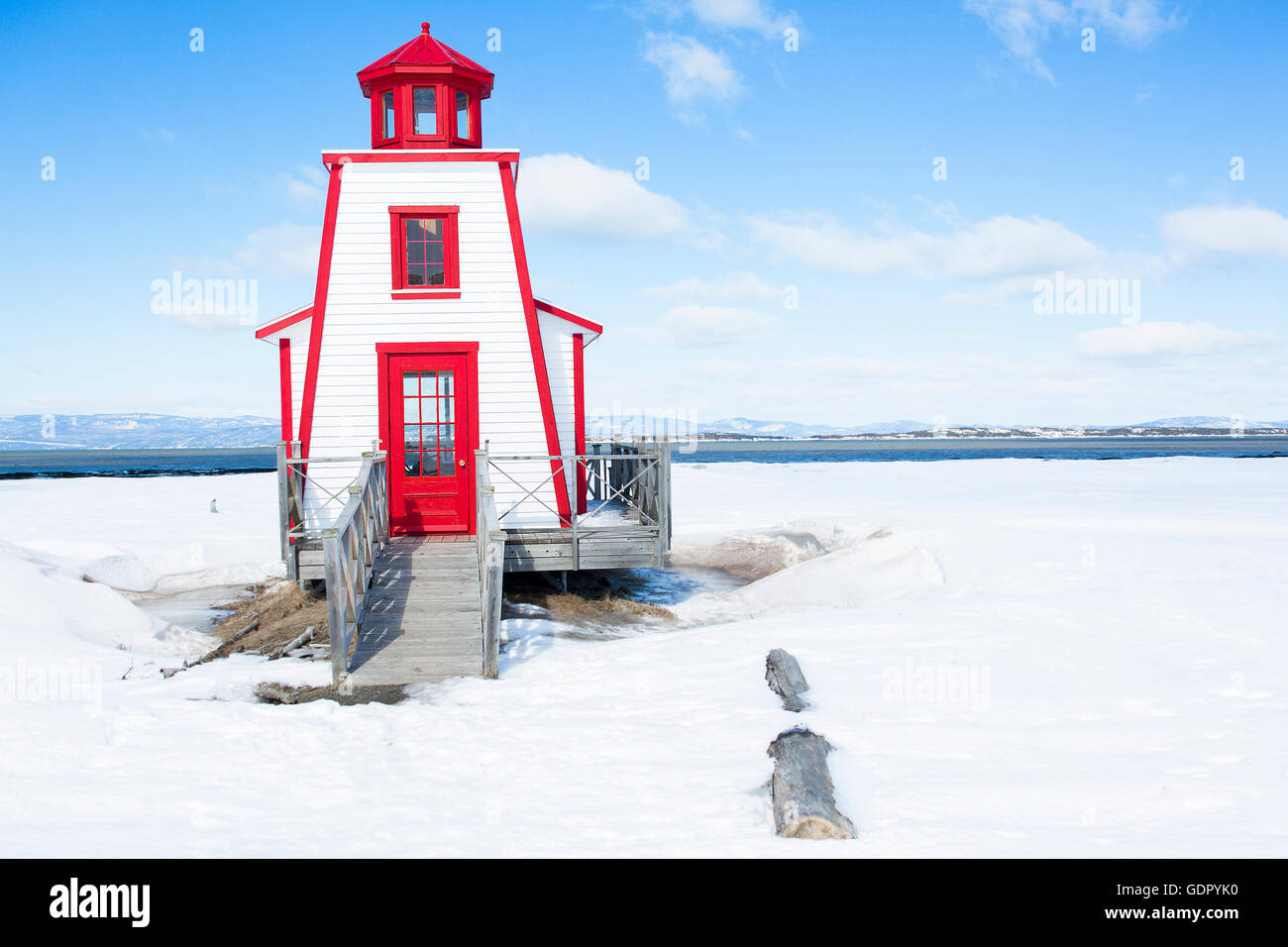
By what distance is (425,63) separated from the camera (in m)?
13.2

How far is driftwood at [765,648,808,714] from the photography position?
741 cm

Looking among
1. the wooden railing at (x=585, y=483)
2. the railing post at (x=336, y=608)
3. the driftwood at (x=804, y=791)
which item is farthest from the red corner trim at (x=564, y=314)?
the driftwood at (x=804, y=791)

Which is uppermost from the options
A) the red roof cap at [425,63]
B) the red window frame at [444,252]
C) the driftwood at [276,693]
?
the red roof cap at [425,63]

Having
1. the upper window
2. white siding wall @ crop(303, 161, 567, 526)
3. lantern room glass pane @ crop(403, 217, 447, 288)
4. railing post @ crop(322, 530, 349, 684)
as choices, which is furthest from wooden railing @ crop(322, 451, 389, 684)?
the upper window

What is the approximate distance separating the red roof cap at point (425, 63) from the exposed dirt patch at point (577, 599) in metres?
8.92

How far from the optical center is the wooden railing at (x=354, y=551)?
26.8ft

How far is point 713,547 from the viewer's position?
21.1 metres

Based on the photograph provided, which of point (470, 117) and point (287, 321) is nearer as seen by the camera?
point (287, 321)

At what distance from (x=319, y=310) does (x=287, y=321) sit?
0.95 metres

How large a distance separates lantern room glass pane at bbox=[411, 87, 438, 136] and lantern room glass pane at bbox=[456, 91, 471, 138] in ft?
1.23

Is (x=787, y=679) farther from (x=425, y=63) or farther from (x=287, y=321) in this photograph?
(x=425, y=63)
